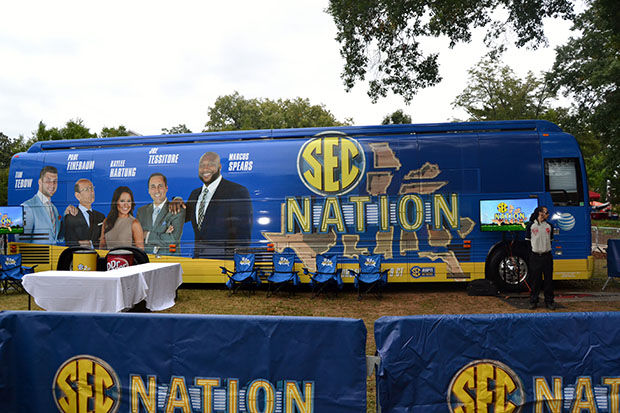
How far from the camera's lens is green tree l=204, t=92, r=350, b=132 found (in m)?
44.0

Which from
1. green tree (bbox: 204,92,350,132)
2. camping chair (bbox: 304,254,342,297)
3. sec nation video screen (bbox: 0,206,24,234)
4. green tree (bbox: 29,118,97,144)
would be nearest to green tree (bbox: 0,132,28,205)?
green tree (bbox: 29,118,97,144)

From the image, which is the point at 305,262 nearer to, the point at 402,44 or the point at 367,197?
the point at 367,197

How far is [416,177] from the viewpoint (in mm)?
9484

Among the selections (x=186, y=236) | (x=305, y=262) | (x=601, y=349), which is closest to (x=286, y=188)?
(x=305, y=262)

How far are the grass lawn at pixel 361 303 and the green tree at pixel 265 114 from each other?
32401mm

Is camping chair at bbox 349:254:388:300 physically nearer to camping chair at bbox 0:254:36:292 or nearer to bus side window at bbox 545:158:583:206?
bus side window at bbox 545:158:583:206

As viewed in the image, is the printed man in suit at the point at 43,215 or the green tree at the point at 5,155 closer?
the printed man in suit at the point at 43,215

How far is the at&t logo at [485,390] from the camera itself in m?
2.78

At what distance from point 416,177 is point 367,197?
4.26ft

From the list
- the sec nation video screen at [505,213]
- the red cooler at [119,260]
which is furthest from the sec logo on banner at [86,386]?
the sec nation video screen at [505,213]

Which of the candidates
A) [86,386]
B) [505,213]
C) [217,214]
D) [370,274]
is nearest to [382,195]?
[370,274]

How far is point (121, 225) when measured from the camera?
10.2 meters

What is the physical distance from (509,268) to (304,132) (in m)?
6.12

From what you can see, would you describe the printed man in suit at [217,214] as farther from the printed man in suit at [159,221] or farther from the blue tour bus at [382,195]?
the printed man in suit at [159,221]
